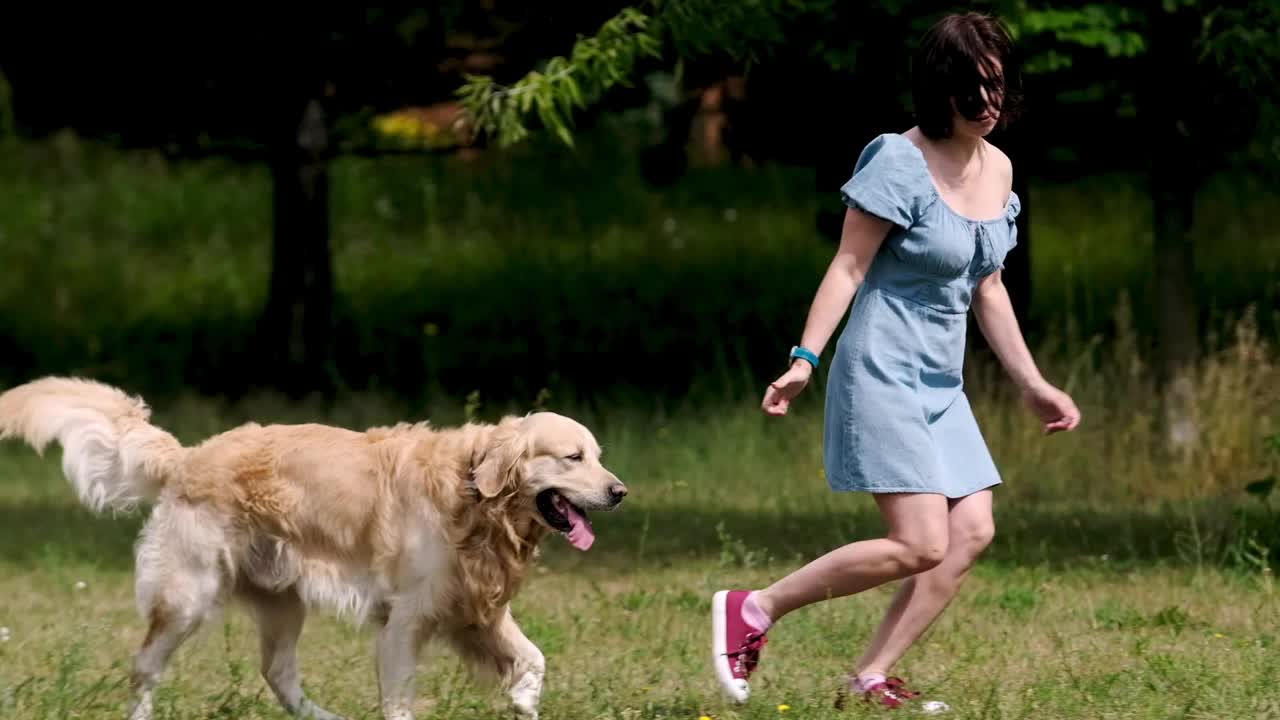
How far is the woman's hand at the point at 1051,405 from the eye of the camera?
539 centimetres

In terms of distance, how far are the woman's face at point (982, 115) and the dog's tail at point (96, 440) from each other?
2.68 meters

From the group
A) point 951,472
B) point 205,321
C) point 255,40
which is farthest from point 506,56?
point 951,472

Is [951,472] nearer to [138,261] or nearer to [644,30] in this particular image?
[644,30]

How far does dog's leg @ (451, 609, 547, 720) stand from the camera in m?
5.59

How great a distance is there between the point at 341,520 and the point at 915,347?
185cm

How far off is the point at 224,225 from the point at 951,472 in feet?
55.6

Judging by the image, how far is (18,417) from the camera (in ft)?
19.6

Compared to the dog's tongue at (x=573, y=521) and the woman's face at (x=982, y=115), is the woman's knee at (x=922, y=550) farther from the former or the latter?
the woman's face at (x=982, y=115)

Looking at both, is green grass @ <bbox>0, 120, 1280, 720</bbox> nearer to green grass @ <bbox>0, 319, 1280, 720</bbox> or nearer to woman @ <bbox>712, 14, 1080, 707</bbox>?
green grass @ <bbox>0, 319, 1280, 720</bbox>

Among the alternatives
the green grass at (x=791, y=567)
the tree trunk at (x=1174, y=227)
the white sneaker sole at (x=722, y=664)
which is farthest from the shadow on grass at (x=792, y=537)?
the white sneaker sole at (x=722, y=664)

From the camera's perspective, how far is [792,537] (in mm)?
9531

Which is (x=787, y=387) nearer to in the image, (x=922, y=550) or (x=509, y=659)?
(x=922, y=550)

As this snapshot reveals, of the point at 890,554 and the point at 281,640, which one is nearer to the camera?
the point at 890,554

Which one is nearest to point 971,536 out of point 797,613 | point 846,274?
point 846,274
